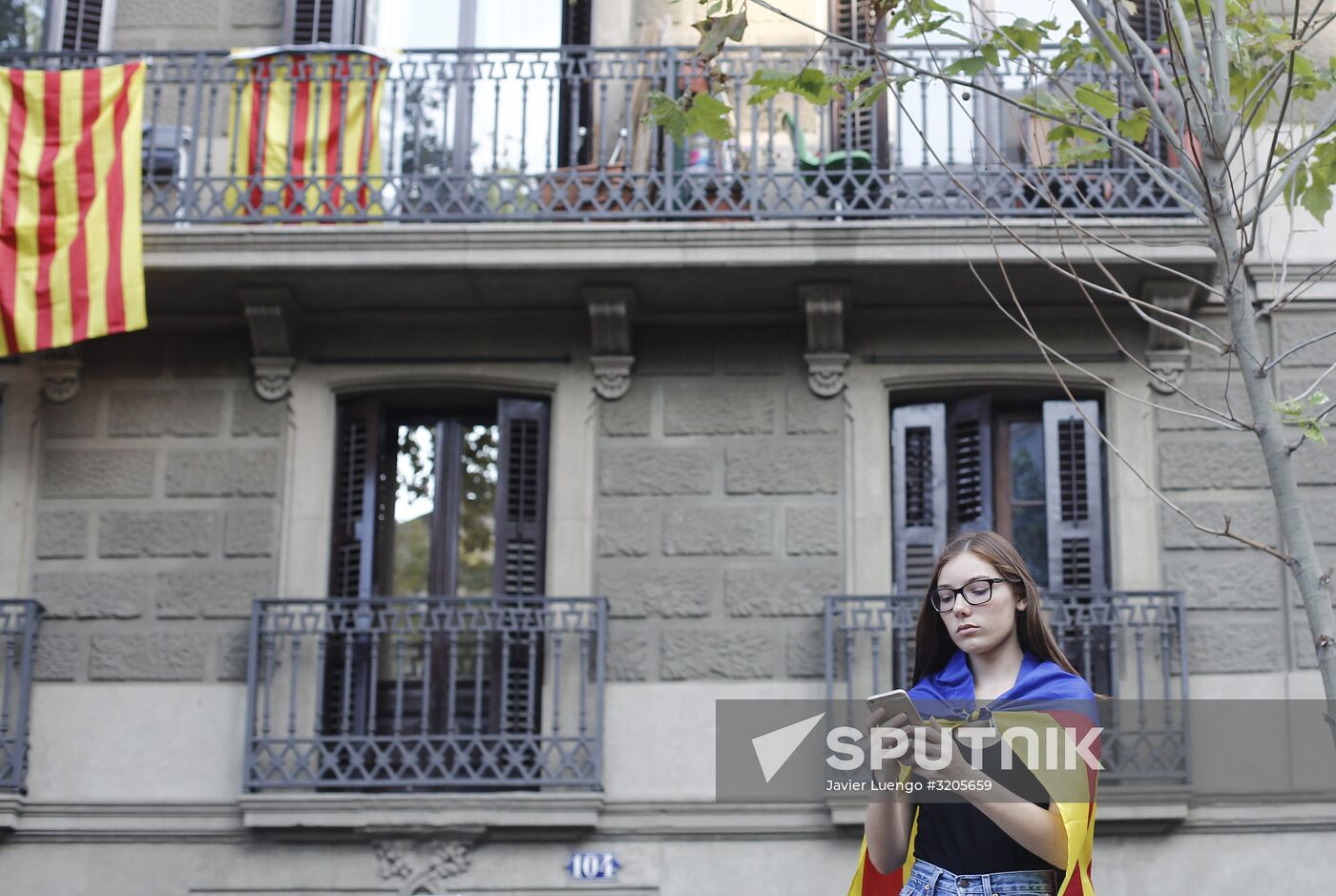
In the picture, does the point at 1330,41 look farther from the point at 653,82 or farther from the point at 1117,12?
the point at 1117,12

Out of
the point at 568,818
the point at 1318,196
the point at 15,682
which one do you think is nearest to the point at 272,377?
the point at 15,682

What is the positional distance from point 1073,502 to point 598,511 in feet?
9.63

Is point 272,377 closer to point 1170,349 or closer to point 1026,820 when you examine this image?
point 1170,349

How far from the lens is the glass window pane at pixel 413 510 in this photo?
40.2 feet

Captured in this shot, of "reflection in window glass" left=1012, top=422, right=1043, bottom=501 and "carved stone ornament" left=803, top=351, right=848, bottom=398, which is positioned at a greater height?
"carved stone ornament" left=803, top=351, right=848, bottom=398

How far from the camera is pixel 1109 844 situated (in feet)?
36.4

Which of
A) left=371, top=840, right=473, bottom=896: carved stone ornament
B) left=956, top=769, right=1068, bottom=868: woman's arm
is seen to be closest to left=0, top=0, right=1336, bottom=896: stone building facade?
left=371, top=840, right=473, bottom=896: carved stone ornament

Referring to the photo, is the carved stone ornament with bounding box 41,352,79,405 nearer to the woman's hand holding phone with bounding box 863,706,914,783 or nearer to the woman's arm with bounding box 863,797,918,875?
the woman's arm with bounding box 863,797,918,875

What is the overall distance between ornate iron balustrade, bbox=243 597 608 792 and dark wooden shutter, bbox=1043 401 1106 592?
2828 millimetres

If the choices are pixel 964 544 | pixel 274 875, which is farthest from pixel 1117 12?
pixel 274 875

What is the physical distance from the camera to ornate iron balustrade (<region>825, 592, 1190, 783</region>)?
36.6ft

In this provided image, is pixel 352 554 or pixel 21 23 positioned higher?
pixel 21 23

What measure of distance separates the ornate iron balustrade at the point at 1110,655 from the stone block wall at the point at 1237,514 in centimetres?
24

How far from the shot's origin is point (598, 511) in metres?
11.9
